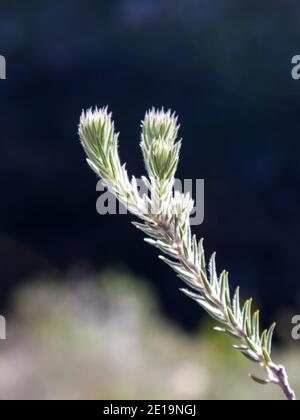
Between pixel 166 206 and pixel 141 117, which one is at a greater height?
pixel 141 117

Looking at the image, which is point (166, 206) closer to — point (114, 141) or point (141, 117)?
point (114, 141)

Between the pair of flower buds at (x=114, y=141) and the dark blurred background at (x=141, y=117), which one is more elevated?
the dark blurred background at (x=141, y=117)

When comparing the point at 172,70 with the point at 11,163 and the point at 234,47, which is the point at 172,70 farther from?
the point at 11,163

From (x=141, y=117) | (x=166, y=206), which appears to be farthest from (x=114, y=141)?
(x=141, y=117)

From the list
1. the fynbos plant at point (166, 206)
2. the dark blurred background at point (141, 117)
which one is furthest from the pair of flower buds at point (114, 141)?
the dark blurred background at point (141, 117)

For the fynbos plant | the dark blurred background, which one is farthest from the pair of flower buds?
the dark blurred background

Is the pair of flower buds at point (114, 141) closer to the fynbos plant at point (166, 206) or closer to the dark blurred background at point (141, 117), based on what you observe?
the fynbos plant at point (166, 206)

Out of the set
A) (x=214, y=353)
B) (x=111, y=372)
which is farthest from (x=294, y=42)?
(x=111, y=372)
